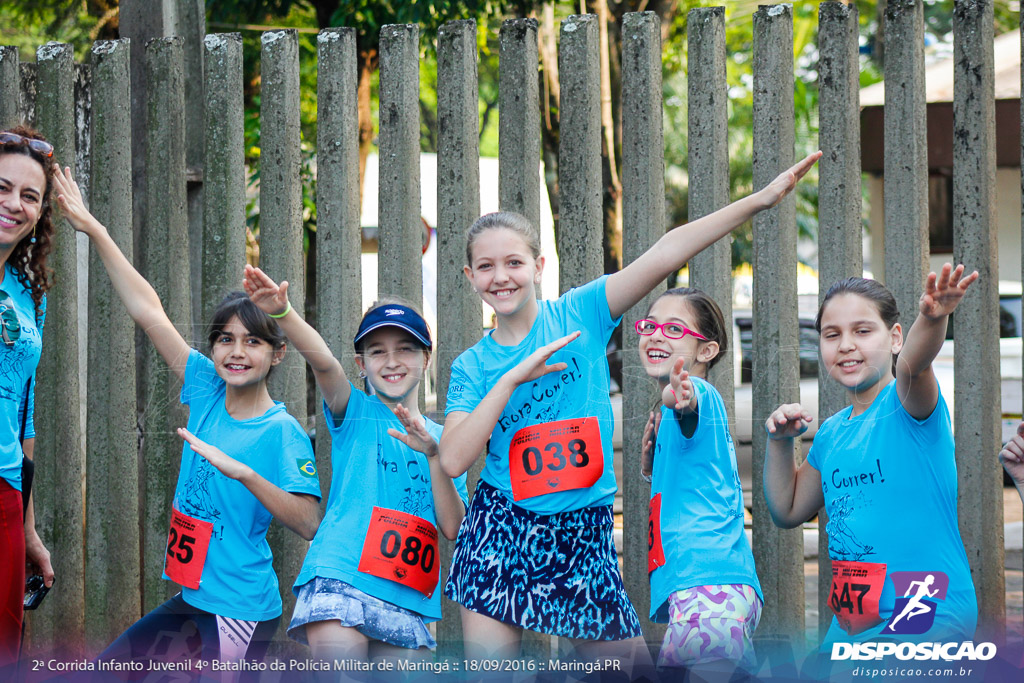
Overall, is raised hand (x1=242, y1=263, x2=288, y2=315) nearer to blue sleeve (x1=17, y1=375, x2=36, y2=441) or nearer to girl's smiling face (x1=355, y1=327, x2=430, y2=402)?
girl's smiling face (x1=355, y1=327, x2=430, y2=402)

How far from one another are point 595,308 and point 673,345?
0.26 m

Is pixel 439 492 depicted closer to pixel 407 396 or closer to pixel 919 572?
pixel 407 396

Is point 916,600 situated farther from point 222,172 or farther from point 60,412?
point 60,412

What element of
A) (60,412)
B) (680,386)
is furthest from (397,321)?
(60,412)

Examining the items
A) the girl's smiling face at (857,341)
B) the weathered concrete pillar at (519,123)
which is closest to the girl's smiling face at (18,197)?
the weathered concrete pillar at (519,123)

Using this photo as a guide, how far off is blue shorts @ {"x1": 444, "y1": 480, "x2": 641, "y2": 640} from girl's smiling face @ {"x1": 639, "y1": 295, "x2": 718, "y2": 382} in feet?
1.49

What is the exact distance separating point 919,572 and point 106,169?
2951 millimetres

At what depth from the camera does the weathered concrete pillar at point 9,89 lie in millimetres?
3676

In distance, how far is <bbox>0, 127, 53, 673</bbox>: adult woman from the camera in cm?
278

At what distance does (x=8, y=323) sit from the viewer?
2801 millimetres

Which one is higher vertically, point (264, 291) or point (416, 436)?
point (264, 291)

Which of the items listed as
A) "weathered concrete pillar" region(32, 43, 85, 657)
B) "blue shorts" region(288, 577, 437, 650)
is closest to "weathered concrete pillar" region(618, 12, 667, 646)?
"blue shorts" region(288, 577, 437, 650)

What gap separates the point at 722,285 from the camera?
10.6ft

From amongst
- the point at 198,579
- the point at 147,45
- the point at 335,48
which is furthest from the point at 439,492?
the point at 147,45
